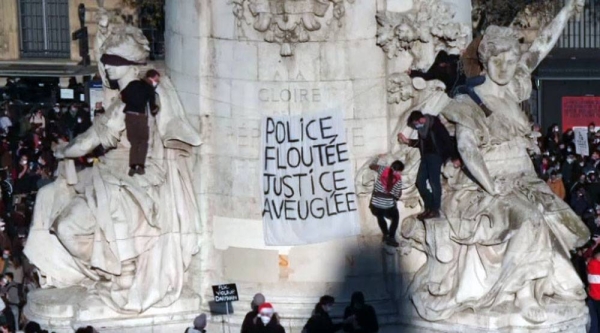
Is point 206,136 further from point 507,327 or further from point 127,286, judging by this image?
point 507,327

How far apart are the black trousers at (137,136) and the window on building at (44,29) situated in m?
24.5

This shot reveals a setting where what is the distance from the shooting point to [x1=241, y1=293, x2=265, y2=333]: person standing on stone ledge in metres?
34.5

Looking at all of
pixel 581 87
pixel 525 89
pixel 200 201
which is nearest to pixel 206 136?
pixel 200 201

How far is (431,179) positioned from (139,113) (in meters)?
3.62

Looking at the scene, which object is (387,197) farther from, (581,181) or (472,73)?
(581,181)

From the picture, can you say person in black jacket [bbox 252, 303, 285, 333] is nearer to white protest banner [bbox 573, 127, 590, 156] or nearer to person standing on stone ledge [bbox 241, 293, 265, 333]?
person standing on stone ledge [bbox 241, 293, 265, 333]

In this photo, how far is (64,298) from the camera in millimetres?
36312

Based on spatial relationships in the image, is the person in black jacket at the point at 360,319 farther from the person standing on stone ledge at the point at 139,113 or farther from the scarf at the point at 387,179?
the person standing on stone ledge at the point at 139,113

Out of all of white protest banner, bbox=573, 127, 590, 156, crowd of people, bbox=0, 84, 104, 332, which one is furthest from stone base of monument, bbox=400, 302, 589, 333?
white protest banner, bbox=573, 127, 590, 156

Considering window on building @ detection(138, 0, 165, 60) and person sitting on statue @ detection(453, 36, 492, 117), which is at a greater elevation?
window on building @ detection(138, 0, 165, 60)

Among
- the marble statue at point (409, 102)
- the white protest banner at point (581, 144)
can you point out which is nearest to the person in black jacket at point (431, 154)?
the marble statue at point (409, 102)

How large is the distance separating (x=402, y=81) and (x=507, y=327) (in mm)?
3228

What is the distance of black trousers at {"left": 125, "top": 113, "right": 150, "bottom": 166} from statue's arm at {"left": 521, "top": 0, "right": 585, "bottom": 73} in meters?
4.67

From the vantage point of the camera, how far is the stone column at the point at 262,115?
1401 inches
